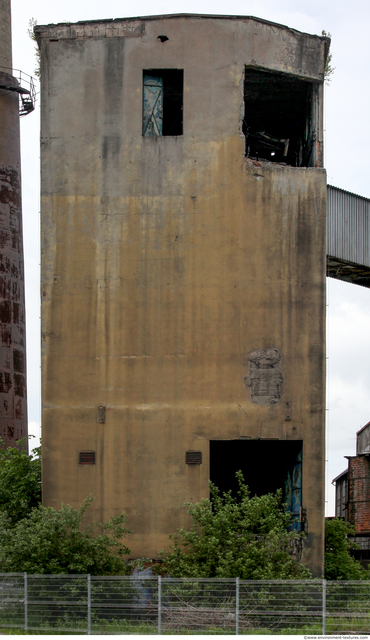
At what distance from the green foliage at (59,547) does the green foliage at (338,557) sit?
19.8 ft

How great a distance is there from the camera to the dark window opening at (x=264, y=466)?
19.3m

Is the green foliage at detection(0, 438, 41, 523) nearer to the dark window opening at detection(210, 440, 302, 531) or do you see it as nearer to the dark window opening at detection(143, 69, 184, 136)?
the dark window opening at detection(210, 440, 302, 531)

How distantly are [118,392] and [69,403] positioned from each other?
3.91 ft

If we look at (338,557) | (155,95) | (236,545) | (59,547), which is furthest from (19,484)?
(155,95)

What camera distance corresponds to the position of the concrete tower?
A: 96.6 ft

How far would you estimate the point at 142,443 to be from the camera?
1905 centimetres

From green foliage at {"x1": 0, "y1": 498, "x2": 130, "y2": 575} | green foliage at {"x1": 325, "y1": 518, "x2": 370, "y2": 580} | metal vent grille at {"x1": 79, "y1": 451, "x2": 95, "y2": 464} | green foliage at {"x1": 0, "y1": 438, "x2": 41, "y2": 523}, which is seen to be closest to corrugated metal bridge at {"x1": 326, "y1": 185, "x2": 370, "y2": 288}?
green foliage at {"x1": 325, "y1": 518, "x2": 370, "y2": 580}

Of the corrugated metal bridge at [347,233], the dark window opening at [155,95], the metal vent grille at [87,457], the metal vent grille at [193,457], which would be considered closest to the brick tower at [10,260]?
the metal vent grille at [87,457]

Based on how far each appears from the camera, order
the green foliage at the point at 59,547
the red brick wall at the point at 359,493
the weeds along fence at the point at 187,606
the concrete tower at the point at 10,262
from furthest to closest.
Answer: the red brick wall at the point at 359,493
the concrete tower at the point at 10,262
the green foliage at the point at 59,547
the weeds along fence at the point at 187,606

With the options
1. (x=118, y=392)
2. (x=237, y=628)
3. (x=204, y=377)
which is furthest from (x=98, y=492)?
(x=237, y=628)

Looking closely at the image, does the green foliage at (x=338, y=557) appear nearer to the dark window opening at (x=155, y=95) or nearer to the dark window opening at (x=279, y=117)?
the dark window opening at (x=279, y=117)

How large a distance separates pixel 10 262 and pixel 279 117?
11.9 metres

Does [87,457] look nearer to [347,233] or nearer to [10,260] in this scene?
[347,233]

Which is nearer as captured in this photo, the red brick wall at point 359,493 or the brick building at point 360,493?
the brick building at point 360,493
